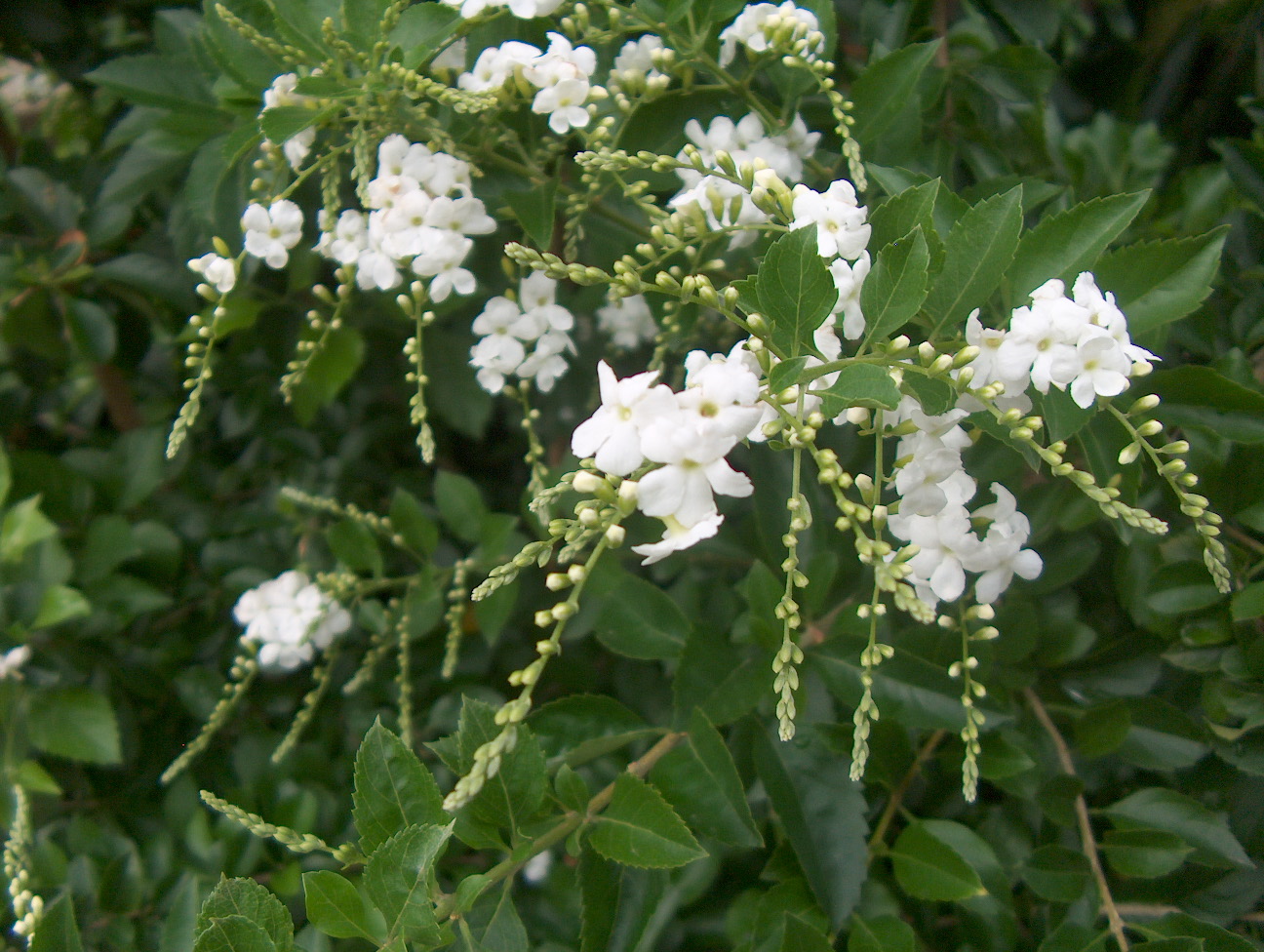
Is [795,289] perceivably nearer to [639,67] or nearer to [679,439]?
[679,439]

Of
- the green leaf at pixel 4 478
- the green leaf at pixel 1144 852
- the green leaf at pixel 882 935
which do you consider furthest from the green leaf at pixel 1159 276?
the green leaf at pixel 4 478

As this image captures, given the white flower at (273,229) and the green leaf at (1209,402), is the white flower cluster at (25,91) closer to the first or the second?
the white flower at (273,229)

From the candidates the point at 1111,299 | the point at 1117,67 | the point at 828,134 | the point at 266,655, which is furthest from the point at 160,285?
the point at 1117,67

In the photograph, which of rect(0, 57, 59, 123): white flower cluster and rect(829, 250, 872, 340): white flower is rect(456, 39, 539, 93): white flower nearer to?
rect(829, 250, 872, 340): white flower

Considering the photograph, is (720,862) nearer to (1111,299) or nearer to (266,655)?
(266,655)

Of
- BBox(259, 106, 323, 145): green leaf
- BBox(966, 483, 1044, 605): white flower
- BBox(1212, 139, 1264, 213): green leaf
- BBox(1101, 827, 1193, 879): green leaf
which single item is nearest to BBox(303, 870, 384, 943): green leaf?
BBox(966, 483, 1044, 605): white flower

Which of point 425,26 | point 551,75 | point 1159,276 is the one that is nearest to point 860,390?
point 1159,276
